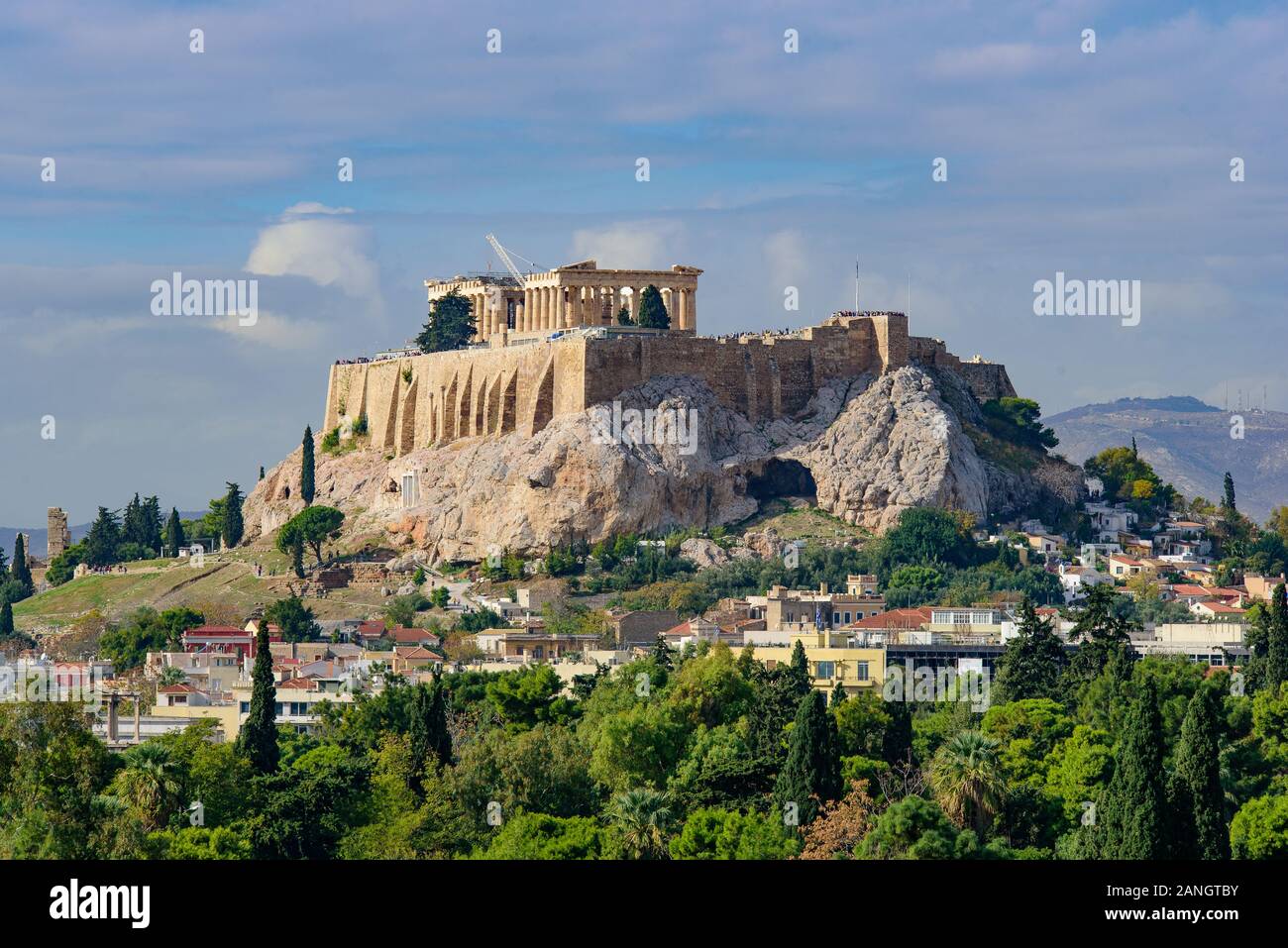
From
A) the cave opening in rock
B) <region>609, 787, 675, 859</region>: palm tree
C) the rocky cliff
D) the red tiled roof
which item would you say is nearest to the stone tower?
the rocky cliff

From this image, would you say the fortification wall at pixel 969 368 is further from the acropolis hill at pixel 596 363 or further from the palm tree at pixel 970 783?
the palm tree at pixel 970 783

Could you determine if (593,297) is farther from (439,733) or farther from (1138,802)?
(1138,802)

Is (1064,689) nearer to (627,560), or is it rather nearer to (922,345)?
(627,560)

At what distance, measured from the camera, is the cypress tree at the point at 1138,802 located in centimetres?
4216

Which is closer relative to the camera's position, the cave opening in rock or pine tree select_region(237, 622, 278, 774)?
pine tree select_region(237, 622, 278, 774)

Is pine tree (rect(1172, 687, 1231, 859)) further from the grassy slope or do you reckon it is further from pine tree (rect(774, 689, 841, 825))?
the grassy slope

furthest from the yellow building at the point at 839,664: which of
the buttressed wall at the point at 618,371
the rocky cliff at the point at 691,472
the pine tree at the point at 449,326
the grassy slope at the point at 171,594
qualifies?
the pine tree at the point at 449,326

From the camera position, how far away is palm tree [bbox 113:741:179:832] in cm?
4919

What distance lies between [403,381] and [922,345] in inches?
883

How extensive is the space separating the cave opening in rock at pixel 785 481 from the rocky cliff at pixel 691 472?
0.13 feet

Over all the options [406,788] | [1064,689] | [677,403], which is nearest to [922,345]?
[677,403]

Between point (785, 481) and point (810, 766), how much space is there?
52046mm

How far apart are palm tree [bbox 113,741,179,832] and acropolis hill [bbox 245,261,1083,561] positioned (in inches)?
1841

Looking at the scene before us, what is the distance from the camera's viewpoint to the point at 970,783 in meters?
49.3
